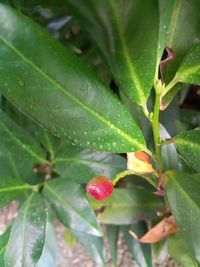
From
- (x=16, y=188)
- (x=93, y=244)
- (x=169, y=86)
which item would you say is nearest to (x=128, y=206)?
(x=93, y=244)

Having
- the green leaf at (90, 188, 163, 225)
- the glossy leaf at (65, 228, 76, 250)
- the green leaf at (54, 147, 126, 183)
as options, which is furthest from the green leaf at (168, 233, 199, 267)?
the glossy leaf at (65, 228, 76, 250)

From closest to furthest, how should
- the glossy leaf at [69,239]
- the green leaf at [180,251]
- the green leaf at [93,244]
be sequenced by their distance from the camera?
the green leaf at [180,251], the green leaf at [93,244], the glossy leaf at [69,239]

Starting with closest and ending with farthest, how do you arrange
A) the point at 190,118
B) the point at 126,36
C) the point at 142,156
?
the point at 126,36 < the point at 142,156 < the point at 190,118

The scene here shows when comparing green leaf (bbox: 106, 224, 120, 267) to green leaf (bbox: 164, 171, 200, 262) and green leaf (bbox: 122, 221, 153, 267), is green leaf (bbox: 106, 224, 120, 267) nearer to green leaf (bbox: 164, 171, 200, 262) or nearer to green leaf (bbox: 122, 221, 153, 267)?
green leaf (bbox: 122, 221, 153, 267)

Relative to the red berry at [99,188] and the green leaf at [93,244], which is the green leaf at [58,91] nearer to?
the red berry at [99,188]

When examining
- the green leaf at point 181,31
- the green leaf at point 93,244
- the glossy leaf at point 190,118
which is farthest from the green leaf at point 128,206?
the green leaf at point 181,31

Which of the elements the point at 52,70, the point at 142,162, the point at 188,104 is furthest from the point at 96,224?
the point at 188,104

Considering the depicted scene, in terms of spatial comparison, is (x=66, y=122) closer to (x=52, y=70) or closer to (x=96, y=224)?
(x=52, y=70)

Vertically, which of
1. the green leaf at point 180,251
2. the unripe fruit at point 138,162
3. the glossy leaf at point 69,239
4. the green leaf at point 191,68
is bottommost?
the glossy leaf at point 69,239

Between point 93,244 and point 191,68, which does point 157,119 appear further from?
point 93,244
